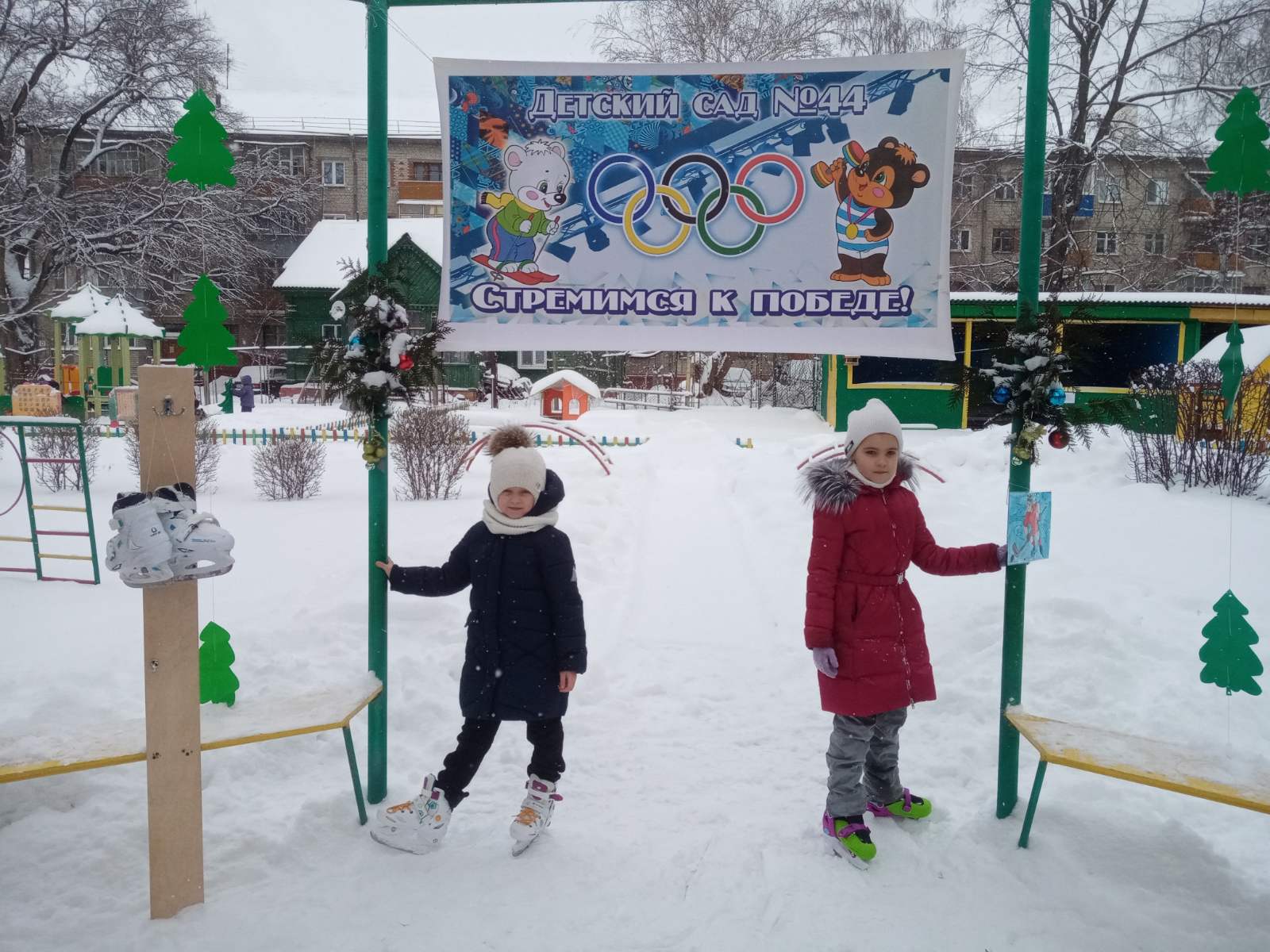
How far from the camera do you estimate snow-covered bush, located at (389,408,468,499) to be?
1059cm

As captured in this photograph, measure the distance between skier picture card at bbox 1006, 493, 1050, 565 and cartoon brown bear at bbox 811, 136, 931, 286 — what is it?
1067mm

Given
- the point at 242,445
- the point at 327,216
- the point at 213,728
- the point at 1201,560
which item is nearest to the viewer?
the point at 213,728

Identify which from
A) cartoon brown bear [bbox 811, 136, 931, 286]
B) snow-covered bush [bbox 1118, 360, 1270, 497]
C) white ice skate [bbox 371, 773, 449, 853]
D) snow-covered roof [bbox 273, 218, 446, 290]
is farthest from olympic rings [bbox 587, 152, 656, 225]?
snow-covered roof [bbox 273, 218, 446, 290]

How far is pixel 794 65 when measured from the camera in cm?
381

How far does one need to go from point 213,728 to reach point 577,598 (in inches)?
55.5

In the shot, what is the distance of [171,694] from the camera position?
300 cm

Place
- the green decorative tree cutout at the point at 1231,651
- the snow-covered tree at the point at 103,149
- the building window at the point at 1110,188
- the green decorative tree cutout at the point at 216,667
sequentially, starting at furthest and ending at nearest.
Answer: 1. the snow-covered tree at the point at 103,149
2. the building window at the point at 1110,188
3. the green decorative tree cutout at the point at 216,667
4. the green decorative tree cutout at the point at 1231,651

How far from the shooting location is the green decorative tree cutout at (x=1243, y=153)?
3.40 metres

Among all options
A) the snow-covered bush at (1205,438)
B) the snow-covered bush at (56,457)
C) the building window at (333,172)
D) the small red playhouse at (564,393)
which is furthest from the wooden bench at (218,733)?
the building window at (333,172)

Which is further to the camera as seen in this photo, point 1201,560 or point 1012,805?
point 1201,560

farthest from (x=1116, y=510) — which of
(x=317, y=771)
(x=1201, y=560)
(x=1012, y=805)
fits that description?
(x=317, y=771)

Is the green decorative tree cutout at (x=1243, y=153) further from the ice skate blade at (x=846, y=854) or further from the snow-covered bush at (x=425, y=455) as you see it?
the snow-covered bush at (x=425, y=455)

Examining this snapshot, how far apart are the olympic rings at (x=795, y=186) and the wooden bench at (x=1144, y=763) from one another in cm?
224

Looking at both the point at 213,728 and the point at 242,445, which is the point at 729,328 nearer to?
the point at 213,728
